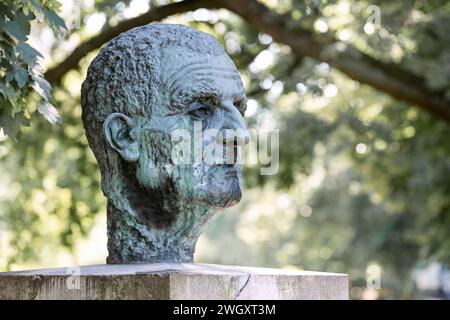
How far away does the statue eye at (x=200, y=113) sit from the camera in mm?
5398

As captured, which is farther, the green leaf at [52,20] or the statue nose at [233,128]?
the green leaf at [52,20]

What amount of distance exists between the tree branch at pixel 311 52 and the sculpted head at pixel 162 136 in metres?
4.14

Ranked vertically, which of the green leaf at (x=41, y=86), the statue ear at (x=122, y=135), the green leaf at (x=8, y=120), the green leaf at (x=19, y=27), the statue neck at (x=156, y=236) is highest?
the green leaf at (x=19, y=27)

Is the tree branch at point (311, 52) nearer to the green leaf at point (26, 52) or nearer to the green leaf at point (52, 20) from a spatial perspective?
the green leaf at point (52, 20)

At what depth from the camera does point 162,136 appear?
17.4 feet

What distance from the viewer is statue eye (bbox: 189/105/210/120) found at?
5398 mm

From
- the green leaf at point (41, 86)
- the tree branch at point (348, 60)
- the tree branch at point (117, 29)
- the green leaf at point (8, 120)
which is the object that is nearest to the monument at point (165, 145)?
the green leaf at point (41, 86)

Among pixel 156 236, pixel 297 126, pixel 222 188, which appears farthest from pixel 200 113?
pixel 297 126

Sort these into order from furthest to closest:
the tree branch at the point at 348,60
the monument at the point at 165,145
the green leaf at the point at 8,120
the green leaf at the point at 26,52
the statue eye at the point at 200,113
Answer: the tree branch at the point at 348,60 → the green leaf at the point at 8,120 → the green leaf at the point at 26,52 → the statue eye at the point at 200,113 → the monument at the point at 165,145

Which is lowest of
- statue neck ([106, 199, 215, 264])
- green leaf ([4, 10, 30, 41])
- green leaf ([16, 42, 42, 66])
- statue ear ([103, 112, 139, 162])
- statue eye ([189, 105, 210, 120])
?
statue neck ([106, 199, 215, 264])

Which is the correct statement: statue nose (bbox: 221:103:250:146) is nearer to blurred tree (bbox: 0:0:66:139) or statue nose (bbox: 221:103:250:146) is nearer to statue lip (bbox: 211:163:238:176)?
statue lip (bbox: 211:163:238:176)

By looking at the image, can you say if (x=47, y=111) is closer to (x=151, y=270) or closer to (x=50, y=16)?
(x=50, y=16)

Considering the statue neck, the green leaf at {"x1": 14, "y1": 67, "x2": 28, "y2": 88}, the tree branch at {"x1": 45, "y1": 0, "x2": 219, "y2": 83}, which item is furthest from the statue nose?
the tree branch at {"x1": 45, "y1": 0, "x2": 219, "y2": 83}

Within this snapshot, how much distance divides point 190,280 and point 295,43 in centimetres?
604
